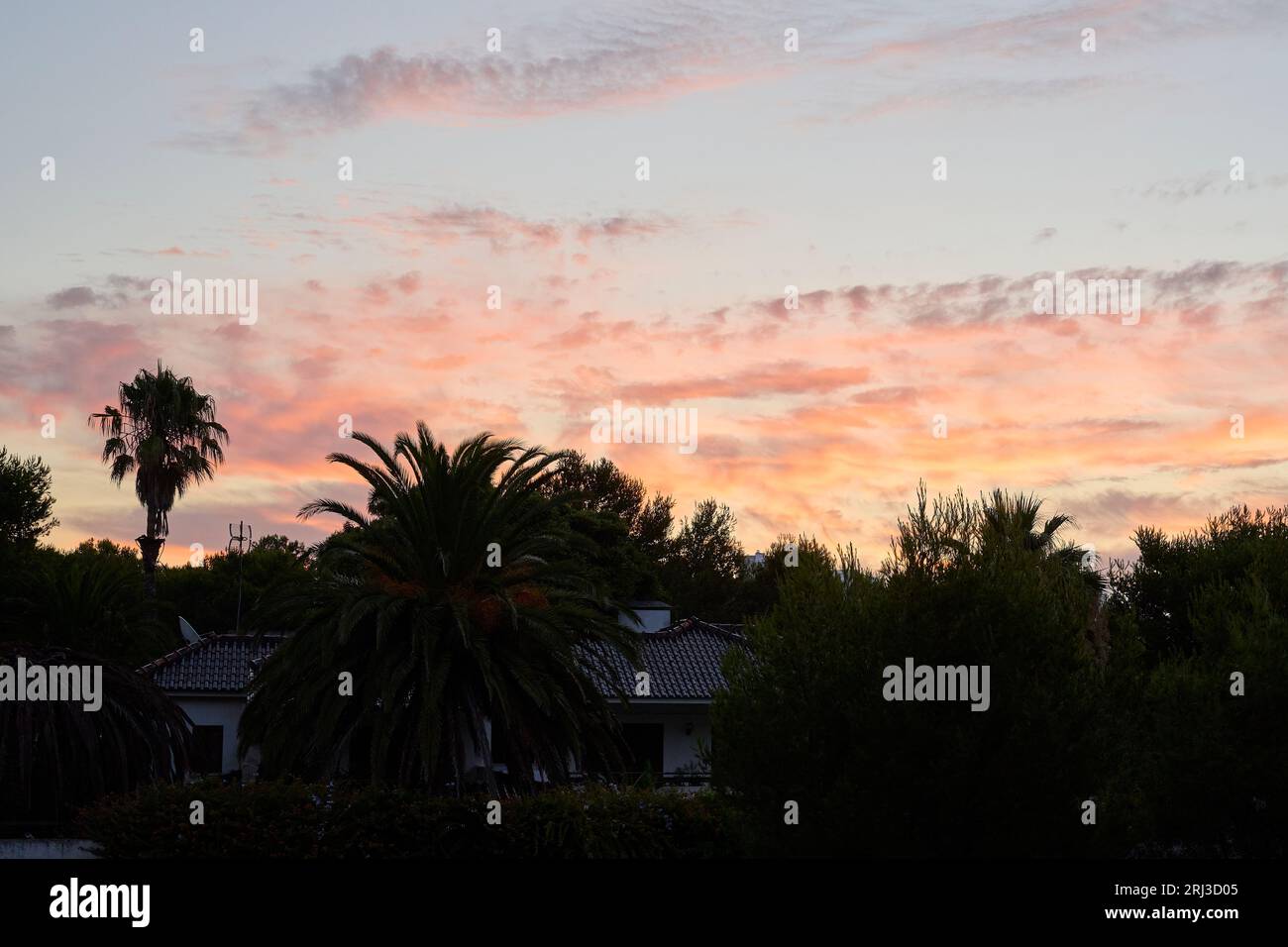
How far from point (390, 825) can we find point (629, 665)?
26.8m

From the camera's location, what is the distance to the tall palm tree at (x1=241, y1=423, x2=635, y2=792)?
29703 millimetres

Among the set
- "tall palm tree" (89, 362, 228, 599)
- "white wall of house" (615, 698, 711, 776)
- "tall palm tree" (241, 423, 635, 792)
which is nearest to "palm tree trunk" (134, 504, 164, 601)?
"tall palm tree" (89, 362, 228, 599)

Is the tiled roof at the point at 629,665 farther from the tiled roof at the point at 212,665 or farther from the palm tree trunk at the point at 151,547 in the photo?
the palm tree trunk at the point at 151,547

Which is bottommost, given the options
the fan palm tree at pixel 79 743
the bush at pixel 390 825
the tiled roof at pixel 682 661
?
the bush at pixel 390 825

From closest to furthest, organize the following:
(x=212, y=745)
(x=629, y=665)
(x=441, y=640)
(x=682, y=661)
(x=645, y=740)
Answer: (x=441, y=640)
(x=645, y=740)
(x=212, y=745)
(x=682, y=661)
(x=629, y=665)

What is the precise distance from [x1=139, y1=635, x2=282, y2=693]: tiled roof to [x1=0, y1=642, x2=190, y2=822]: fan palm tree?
→ 18127mm

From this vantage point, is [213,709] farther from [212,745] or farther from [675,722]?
[675,722]

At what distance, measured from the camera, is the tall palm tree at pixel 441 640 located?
29703 mm

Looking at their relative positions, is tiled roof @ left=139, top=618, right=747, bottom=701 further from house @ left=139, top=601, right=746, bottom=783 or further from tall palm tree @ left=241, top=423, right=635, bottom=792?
tall palm tree @ left=241, top=423, right=635, bottom=792

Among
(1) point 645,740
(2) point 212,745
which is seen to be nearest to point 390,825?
(1) point 645,740

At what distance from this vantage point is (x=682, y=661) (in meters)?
49.6

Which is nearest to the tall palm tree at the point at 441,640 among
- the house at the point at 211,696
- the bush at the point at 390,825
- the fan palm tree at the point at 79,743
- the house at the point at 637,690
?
the fan palm tree at the point at 79,743

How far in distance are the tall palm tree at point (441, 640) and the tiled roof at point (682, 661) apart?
567 inches
